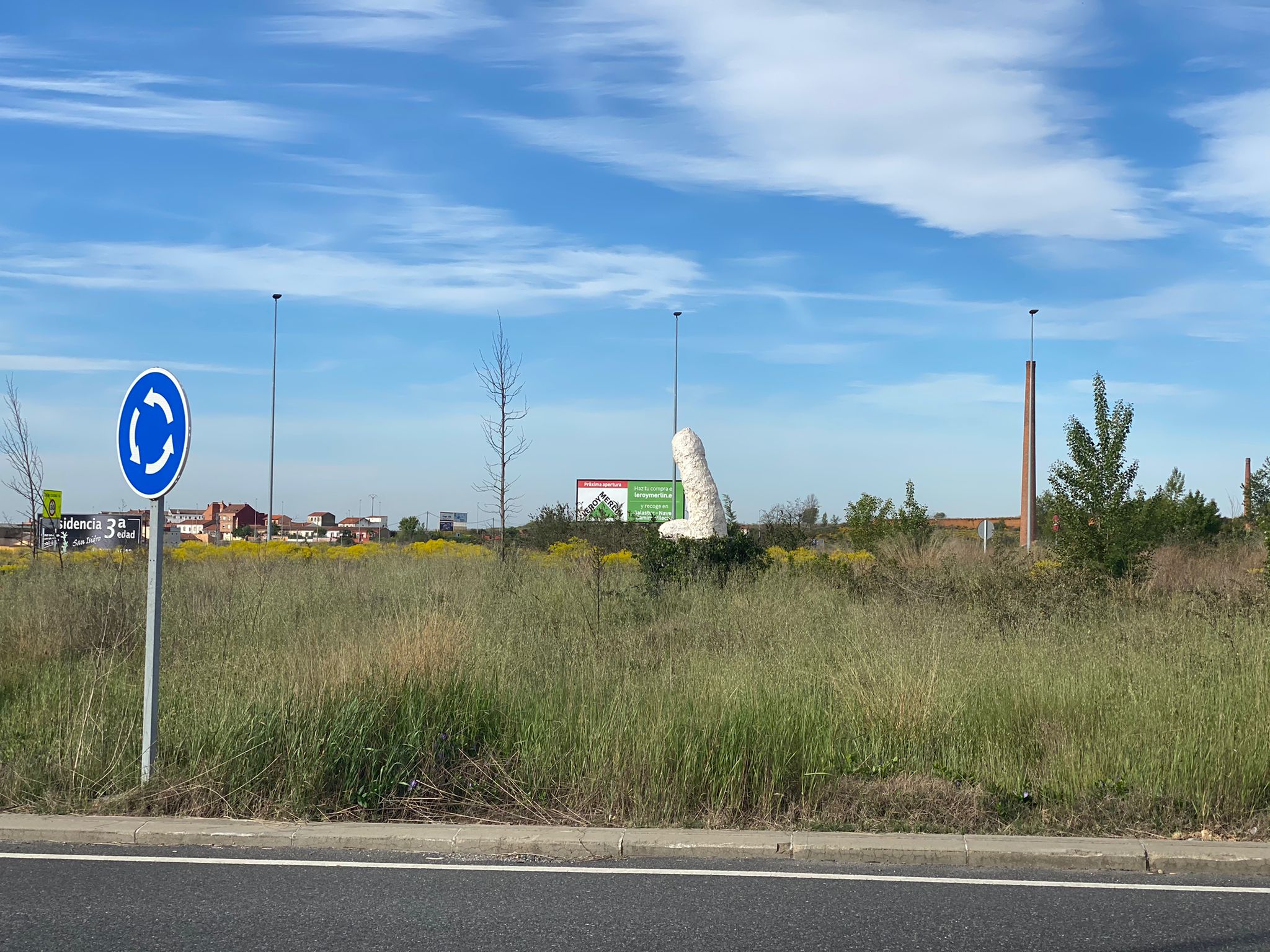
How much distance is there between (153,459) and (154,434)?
168 mm

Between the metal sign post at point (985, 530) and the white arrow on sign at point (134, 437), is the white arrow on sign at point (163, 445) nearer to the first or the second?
the white arrow on sign at point (134, 437)

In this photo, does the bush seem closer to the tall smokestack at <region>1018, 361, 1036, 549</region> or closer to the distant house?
the tall smokestack at <region>1018, 361, 1036, 549</region>

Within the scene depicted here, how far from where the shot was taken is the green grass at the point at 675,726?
6.81m

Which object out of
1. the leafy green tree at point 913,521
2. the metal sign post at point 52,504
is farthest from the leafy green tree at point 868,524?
the metal sign post at point 52,504

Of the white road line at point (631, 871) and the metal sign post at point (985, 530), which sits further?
the metal sign post at point (985, 530)

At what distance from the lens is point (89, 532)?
50.5 meters

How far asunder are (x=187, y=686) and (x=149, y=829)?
2266 mm

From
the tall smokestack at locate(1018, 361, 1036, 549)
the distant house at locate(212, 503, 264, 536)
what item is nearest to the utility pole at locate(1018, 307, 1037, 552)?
the tall smokestack at locate(1018, 361, 1036, 549)

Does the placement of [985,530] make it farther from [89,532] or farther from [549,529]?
[89,532]

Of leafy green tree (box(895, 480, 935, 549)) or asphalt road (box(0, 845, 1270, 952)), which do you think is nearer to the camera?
asphalt road (box(0, 845, 1270, 952))

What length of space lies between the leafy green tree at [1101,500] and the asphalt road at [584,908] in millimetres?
15133

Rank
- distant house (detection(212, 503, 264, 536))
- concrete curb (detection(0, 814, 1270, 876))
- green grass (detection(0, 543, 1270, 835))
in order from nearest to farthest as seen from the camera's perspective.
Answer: concrete curb (detection(0, 814, 1270, 876))
green grass (detection(0, 543, 1270, 835))
distant house (detection(212, 503, 264, 536))

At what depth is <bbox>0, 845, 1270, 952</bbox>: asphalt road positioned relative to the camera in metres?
4.83

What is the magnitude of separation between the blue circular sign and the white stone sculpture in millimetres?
16412
